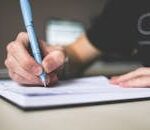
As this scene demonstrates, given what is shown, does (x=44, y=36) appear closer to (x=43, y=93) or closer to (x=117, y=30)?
(x=117, y=30)

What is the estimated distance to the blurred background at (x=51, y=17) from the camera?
6.73 ft

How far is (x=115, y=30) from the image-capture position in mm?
1183

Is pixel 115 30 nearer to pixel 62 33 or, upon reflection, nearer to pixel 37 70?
pixel 37 70

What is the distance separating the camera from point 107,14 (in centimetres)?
118

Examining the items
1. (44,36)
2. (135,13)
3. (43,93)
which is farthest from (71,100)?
(44,36)

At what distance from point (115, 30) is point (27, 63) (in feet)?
2.07

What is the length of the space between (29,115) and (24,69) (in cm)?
18

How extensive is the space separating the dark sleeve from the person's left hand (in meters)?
0.47

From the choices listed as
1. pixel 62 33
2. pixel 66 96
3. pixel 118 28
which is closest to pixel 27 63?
pixel 66 96

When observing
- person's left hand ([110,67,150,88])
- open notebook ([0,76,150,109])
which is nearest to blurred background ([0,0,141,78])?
person's left hand ([110,67,150,88])

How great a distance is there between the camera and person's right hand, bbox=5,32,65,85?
0.60 m

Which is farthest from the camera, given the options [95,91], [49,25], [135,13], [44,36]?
[49,25]

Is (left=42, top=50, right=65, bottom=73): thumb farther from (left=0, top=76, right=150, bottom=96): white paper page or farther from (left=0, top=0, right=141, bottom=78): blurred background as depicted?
(left=0, top=0, right=141, bottom=78): blurred background

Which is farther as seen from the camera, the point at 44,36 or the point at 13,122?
the point at 44,36
